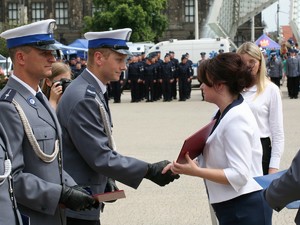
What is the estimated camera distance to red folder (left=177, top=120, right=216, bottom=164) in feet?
14.0

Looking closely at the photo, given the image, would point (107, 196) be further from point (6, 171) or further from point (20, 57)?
point (6, 171)

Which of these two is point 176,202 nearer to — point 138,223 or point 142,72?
point 138,223

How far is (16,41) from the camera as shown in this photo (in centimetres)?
425

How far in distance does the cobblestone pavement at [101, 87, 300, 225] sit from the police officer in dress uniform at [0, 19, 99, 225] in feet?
13.2

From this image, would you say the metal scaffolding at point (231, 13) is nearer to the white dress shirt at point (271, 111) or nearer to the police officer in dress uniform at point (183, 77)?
the police officer in dress uniform at point (183, 77)

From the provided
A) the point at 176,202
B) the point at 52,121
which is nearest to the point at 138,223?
the point at 176,202

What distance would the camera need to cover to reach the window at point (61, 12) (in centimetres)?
7850

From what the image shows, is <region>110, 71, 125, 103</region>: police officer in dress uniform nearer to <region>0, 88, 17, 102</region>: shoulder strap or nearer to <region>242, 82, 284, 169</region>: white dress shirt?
<region>242, 82, 284, 169</region>: white dress shirt

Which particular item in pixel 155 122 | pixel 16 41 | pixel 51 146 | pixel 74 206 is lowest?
pixel 155 122

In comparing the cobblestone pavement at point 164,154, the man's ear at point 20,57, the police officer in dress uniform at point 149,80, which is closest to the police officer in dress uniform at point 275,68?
the police officer in dress uniform at point 149,80

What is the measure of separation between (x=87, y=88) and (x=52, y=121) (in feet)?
2.03

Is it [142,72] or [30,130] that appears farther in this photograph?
[142,72]

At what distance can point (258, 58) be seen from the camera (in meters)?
5.94

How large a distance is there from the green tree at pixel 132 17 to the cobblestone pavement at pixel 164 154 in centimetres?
3693
